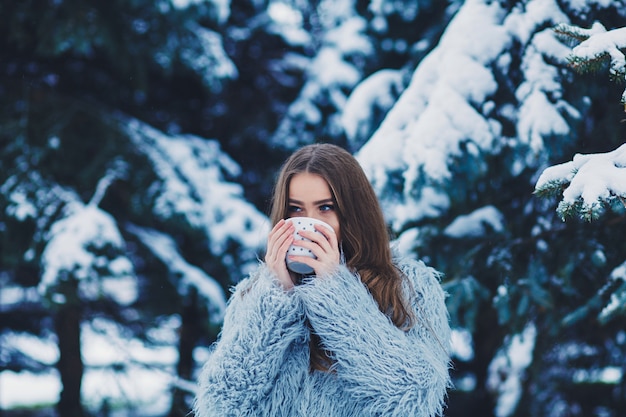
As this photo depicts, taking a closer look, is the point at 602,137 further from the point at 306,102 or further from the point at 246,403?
the point at 306,102

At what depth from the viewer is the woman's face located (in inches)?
78.4

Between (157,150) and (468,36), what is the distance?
2677mm

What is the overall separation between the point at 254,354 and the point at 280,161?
12.5 ft

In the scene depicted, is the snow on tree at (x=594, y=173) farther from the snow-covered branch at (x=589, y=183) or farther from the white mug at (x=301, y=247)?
the white mug at (x=301, y=247)

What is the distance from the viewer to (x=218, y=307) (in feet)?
14.7

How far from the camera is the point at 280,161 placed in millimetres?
5578

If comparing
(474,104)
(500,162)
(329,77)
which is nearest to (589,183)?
(474,104)

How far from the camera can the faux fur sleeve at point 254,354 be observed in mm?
1859

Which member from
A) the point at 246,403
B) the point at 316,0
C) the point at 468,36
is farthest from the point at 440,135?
the point at 316,0

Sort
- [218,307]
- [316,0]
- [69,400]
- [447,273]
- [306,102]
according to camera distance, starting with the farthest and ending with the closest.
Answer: [316,0]
[306,102]
[69,400]
[218,307]
[447,273]

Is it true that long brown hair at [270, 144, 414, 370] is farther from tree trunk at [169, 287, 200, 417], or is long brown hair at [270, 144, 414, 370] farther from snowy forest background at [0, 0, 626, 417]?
tree trunk at [169, 287, 200, 417]

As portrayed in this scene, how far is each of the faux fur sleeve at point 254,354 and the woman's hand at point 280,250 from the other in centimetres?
3

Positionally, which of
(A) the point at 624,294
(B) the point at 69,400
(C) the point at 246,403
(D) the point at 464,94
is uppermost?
(D) the point at 464,94

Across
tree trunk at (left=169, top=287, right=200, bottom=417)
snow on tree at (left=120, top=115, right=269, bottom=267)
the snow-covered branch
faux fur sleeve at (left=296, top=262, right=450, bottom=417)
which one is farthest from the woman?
tree trunk at (left=169, top=287, right=200, bottom=417)
